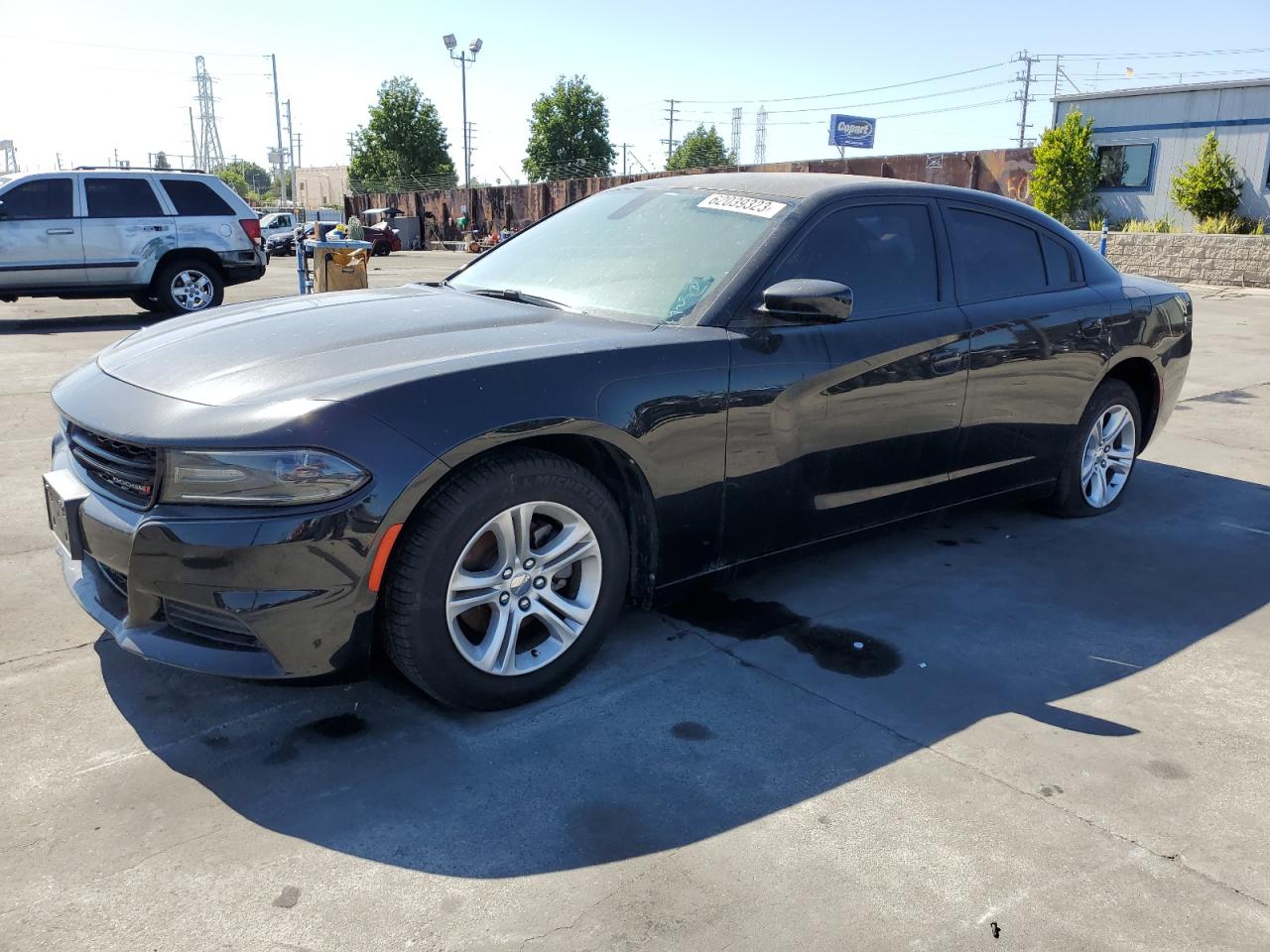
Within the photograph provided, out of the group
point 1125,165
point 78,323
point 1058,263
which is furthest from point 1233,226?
point 78,323

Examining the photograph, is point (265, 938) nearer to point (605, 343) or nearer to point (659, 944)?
point (659, 944)

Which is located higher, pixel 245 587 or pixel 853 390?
pixel 853 390

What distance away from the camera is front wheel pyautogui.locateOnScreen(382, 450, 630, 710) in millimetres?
2738

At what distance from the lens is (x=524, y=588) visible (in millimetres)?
2988

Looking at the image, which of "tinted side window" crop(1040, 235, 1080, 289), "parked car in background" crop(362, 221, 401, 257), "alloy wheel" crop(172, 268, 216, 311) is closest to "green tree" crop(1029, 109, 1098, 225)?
"alloy wheel" crop(172, 268, 216, 311)

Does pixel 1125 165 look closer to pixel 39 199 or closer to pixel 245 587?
pixel 39 199

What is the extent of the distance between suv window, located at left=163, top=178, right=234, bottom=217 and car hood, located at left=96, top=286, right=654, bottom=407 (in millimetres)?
9990

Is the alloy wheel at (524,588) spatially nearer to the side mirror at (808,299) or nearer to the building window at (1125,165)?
the side mirror at (808,299)

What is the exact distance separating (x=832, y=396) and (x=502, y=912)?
2128 millimetres

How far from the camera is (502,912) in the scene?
7.21 ft

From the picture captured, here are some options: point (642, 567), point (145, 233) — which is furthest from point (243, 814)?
point (145, 233)

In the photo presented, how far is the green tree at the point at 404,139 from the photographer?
59.9 m

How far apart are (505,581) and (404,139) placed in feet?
205

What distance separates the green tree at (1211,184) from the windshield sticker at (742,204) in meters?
23.0
